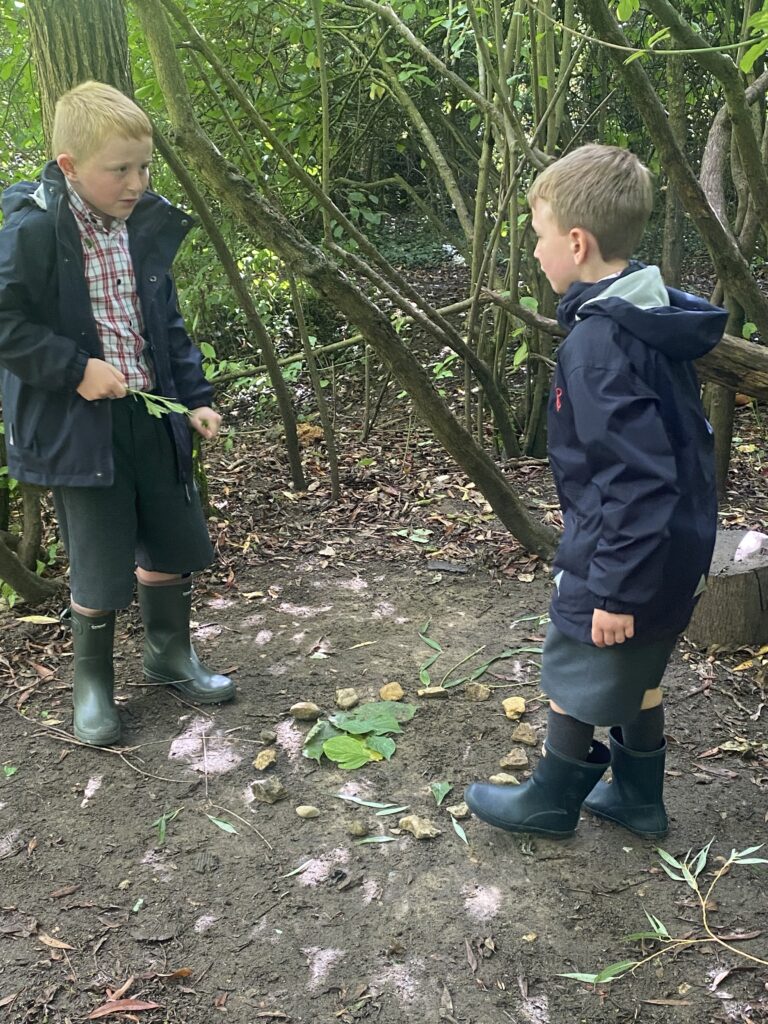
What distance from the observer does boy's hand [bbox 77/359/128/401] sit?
248cm

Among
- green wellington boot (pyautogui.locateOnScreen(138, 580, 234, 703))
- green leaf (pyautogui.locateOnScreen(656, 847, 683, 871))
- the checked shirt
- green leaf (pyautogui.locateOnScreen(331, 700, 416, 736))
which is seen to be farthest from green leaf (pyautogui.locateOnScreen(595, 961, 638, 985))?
the checked shirt

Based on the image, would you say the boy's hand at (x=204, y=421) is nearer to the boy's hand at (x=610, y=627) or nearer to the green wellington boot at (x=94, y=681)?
the green wellington boot at (x=94, y=681)

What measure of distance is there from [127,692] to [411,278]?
21.2 ft

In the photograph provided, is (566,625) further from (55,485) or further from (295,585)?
(295,585)

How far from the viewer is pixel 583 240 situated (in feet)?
6.63

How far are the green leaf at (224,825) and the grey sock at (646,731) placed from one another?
1094mm

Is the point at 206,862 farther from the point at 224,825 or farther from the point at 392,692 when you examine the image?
the point at 392,692

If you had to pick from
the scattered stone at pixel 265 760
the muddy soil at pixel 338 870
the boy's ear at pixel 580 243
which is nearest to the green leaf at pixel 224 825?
the muddy soil at pixel 338 870

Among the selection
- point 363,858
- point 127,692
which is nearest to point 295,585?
point 127,692

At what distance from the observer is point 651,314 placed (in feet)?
6.17

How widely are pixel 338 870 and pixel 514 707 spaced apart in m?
0.90

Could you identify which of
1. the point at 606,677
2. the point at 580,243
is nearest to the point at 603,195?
the point at 580,243

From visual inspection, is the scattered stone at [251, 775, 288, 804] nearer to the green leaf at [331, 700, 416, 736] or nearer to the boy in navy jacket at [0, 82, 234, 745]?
the green leaf at [331, 700, 416, 736]

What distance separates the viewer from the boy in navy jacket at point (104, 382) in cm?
244
